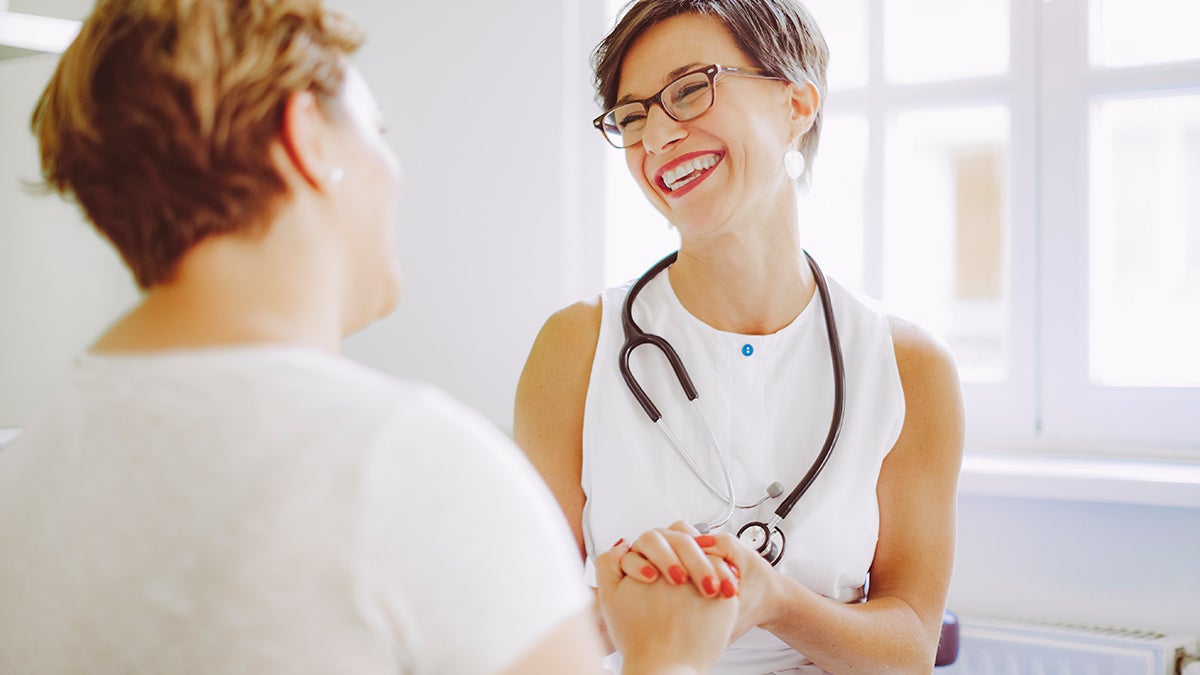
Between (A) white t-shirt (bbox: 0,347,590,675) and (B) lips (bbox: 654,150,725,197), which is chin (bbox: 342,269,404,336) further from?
(B) lips (bbox: 654,150,725,197)

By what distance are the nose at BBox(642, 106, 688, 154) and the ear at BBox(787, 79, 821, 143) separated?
0.18 m

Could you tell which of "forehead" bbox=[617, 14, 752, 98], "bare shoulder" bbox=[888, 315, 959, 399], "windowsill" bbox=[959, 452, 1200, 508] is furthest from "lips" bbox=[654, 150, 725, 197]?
"windowsill" bbox=[959, 452, 1200, 508]

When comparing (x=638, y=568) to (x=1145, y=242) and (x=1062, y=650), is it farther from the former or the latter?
(x=1145, y=242)

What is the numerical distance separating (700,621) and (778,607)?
0.17 metres

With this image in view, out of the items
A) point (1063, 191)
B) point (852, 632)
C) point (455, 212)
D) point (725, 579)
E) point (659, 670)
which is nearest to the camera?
point (659, 670)

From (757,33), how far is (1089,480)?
0.97 m

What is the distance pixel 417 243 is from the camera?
2416mm

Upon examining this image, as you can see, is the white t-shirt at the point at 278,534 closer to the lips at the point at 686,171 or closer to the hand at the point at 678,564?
the hand at the point at 678,564

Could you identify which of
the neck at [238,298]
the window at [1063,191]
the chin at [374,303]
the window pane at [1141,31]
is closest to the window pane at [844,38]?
the window at [1063,191]

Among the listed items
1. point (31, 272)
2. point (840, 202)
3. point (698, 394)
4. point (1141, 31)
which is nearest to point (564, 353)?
point (698, 394)

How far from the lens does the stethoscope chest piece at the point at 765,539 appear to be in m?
1.24

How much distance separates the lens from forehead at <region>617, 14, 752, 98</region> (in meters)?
1.38

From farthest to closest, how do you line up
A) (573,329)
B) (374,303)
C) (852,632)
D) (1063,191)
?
(1063,191)
(573,329)
(852,632)
(374,303)

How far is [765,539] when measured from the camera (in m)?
1.24
